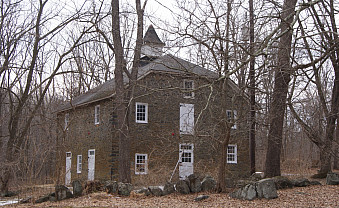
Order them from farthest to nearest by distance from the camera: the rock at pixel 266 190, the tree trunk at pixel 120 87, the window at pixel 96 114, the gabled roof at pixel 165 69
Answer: the window at pixel 96 114, the tree trunk at pixel 120 87, the gabled roof at pixel 165 69, the rock at pixel 266 190

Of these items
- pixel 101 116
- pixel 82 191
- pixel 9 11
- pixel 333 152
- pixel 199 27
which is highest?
pixel 9 11

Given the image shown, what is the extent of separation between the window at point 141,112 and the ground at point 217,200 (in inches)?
341

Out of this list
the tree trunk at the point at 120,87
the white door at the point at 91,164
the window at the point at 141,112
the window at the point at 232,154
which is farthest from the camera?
the window at the point at 232,154

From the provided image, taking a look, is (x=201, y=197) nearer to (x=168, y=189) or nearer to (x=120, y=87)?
(x=168, y=189)

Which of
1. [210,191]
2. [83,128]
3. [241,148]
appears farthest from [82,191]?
[241,148]

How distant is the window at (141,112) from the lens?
21.4 metres

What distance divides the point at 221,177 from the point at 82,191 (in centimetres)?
490

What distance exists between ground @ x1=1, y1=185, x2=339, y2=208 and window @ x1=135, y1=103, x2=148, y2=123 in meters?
8.67

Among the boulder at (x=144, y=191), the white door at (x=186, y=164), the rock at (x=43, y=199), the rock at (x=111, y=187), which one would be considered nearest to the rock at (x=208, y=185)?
the boulder at (x=144, y=191)

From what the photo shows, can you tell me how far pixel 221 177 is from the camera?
12180 millimetres

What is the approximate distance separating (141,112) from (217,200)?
11.3 m

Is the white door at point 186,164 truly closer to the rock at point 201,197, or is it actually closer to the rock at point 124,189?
the rock at point 124,189

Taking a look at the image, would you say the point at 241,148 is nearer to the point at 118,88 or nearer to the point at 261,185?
the point at 118,88

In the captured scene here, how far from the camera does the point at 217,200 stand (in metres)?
10.9
